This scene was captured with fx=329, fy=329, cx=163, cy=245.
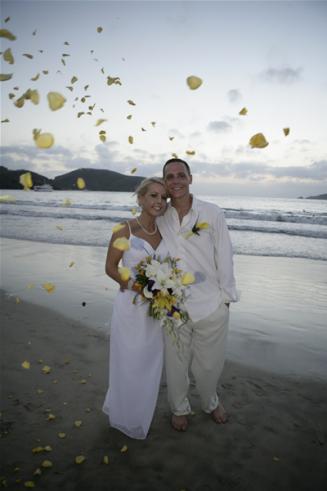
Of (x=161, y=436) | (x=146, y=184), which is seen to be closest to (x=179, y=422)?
(x=161, y=436)

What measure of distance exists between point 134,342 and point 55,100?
2158 mm

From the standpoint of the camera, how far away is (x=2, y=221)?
19328 millimetres

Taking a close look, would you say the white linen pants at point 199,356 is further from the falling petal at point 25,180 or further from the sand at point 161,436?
the falling petal at point 25,180

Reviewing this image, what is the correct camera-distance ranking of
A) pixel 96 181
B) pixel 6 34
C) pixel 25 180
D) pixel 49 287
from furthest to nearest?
pixel 96 181
pixel 49 287
pixel 25 180
pixel 6 34

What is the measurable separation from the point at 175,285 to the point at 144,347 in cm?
77

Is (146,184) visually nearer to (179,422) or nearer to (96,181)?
(179,422)

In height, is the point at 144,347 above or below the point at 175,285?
below

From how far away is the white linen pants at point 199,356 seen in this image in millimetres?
3280

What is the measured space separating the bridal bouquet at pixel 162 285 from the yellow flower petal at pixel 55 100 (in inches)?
54.8

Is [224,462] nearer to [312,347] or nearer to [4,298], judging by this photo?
[312,347]

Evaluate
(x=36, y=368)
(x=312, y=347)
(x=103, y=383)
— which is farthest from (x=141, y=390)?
(x=312, y=347)

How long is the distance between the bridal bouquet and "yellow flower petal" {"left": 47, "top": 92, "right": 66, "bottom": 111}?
4.57 feet

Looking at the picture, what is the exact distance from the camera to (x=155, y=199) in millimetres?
3188

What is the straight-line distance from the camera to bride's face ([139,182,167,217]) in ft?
10.5
